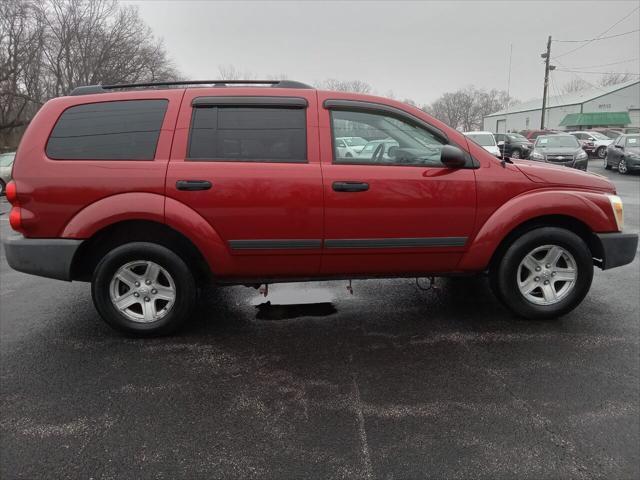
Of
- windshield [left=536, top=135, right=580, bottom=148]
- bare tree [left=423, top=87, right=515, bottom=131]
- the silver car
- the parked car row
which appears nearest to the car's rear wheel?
the parked car row

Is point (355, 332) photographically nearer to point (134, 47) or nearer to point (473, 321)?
point (473, 321)

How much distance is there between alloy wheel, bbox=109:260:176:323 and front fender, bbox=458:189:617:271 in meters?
2.40

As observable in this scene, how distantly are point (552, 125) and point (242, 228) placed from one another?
7537 cm

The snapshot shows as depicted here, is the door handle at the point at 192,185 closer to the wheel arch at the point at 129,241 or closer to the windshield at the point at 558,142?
the wheel arch at the point at 129,241

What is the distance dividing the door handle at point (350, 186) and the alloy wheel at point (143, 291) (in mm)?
1479

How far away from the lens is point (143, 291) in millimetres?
3607

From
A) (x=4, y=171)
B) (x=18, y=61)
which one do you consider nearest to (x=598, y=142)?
(x=4, y=171)

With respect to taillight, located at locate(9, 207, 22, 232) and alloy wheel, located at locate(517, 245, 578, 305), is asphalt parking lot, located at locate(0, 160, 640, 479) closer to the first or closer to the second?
alloy wheel, located at locate(517, 245, 578, 305)

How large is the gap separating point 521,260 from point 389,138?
4.88ft

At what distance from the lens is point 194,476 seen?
2158 millimetres

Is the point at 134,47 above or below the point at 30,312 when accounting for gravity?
above

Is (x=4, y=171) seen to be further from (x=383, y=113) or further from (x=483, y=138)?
(x=483, y=138)

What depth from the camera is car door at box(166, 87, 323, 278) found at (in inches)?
132

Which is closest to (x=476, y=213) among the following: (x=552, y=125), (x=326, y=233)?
(x=326, y=233)
